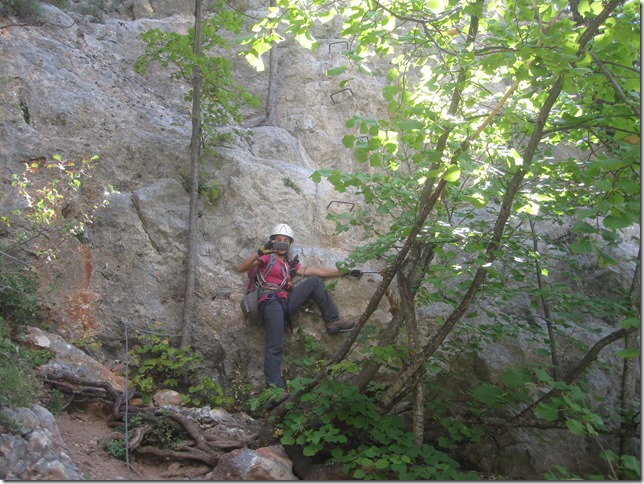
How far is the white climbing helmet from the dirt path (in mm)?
3095

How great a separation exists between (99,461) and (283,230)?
3573 mm

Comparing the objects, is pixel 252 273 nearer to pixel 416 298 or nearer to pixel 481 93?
pixel 416 298

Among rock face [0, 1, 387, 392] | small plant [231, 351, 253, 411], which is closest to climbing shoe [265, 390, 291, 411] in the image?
small plant [231, 351, 253, 411]

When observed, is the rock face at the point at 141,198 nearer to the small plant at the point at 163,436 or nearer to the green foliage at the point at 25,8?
the green foliage at the point at 25,8

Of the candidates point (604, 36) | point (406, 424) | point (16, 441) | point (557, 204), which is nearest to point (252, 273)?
point (406, 424)

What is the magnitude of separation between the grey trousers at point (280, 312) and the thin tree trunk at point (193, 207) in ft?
3.18

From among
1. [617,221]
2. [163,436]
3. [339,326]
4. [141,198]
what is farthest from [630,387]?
[141,198]

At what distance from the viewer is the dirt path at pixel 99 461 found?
4426mm

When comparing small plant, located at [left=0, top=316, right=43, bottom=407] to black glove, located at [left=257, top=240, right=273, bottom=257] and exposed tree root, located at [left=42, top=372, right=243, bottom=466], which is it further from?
black glove, located at [left=257, top=240, right=273, bottom=257]

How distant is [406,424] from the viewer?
522 centimetres

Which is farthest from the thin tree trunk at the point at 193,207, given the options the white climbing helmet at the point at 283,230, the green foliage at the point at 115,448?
the green foliage at the point at 115,448

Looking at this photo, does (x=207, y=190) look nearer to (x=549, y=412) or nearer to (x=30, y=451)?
(x=30, y=451)

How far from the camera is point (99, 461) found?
4551 mm

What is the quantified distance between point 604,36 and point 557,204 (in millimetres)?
1459
